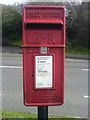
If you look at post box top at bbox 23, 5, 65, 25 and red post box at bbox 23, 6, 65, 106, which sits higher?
post box top at bbox 23, 5, 65, 25

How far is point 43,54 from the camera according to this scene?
4.08 metres

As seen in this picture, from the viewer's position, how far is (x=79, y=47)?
2056 cm

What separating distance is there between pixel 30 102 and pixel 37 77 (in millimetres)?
292

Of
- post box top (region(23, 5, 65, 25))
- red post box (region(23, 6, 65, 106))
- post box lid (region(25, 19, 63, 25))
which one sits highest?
post box top (region(23, 5, 65, 25))

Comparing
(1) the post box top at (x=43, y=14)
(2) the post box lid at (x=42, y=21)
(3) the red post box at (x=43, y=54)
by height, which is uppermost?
(1) the post box top at (x=43, y=14)

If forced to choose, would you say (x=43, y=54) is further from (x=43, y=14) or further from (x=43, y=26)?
(x=43, y=14)

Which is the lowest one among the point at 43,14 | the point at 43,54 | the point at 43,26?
the point at 43,54

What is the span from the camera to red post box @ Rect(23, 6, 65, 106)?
4.05m

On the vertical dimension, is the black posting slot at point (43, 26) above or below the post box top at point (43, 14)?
A: below

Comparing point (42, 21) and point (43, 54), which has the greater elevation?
point (42, 21)

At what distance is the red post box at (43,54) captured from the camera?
13.3 ft

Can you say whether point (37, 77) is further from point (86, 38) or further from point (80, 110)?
point (86, 38)

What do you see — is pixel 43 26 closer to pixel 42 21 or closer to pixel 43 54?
pixel 42 21

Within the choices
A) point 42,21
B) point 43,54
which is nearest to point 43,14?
point 42,21
